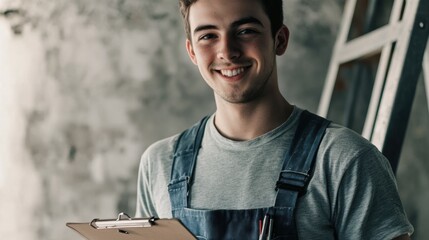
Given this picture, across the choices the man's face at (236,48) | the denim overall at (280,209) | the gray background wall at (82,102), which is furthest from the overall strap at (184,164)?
the gray background wall at (82,102)

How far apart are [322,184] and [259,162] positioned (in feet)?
0.49

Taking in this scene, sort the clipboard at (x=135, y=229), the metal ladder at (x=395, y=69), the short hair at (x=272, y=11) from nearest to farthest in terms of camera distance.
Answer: the clipboard at (x=135, y=229), the short hair at (x=272, y=11), the metal ladder at (x=395, y=69)

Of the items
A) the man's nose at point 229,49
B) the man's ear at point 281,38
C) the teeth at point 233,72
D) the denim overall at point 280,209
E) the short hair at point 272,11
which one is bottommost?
the denim overall at point 280,209

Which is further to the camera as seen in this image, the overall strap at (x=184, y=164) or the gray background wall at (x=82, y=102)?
the gray background wall at (x=82, y=102)

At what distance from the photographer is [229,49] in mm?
1296

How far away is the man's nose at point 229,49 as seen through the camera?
1293 millimetres

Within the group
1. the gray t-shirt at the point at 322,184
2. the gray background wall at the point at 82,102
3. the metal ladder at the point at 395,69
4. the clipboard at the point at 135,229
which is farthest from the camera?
the gray background wall at the point at 82,102

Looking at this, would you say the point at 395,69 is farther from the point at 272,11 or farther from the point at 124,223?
the point at 124,223

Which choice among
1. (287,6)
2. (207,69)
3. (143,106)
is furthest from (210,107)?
(207,69)


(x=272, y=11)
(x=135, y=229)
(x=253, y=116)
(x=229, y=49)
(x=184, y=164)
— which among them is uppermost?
(x=272, y=11)

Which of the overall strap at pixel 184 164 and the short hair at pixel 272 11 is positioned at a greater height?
the short hair at pixel 272 11

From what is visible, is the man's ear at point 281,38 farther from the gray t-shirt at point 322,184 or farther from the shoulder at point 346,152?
the shoulder at point 346,152

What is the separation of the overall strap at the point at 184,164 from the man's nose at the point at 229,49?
23cm

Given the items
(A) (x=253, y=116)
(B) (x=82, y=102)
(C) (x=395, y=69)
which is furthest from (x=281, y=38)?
(B) (x=82, y=102)
